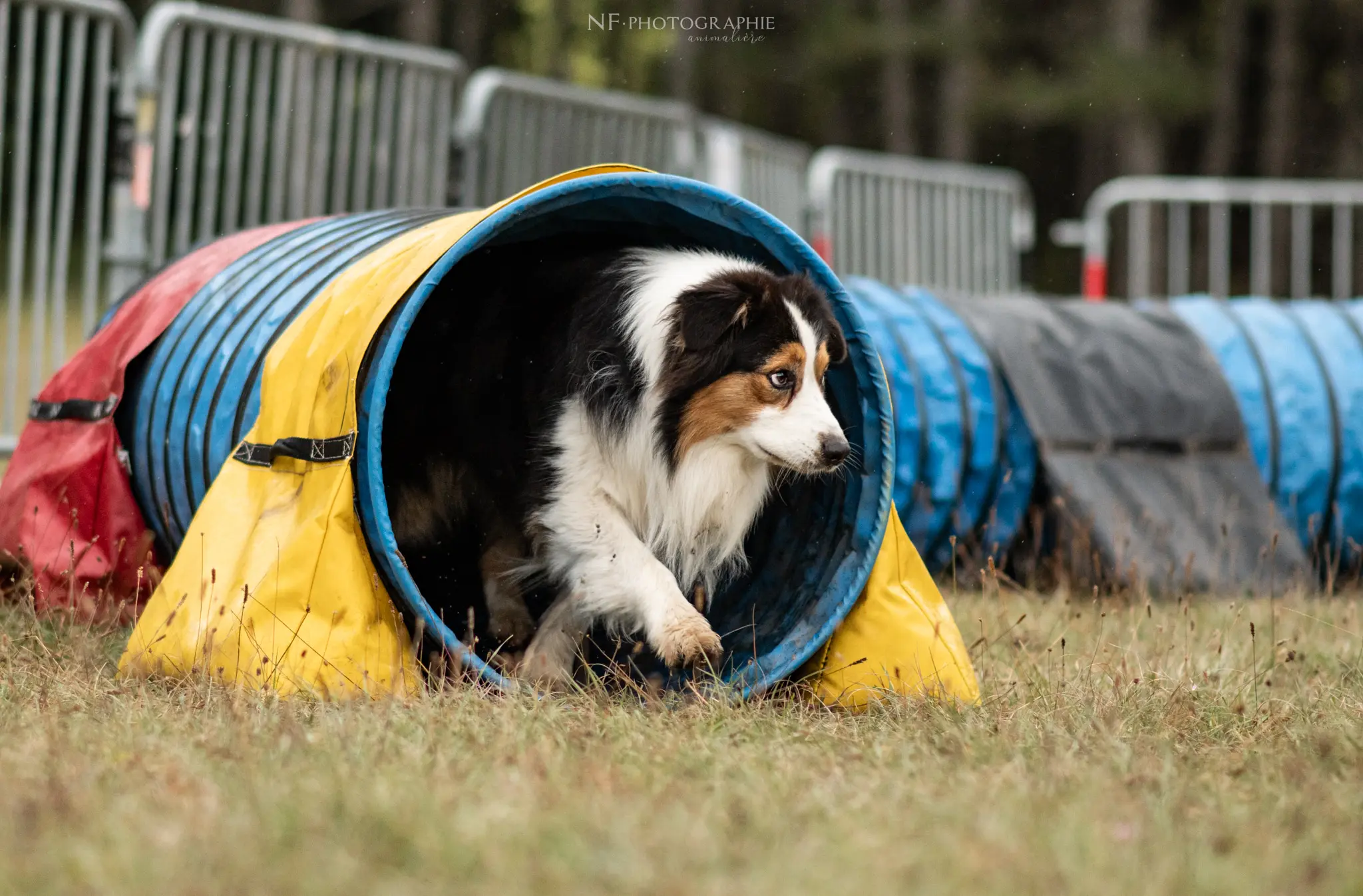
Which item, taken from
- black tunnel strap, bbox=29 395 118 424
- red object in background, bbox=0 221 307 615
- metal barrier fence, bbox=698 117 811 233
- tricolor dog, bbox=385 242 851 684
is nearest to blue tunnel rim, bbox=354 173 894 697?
tricolor dog, bbox=385 242 851 684

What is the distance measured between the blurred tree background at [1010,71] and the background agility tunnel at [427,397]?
46.7 ft

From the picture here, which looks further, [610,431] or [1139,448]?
[1139,448]

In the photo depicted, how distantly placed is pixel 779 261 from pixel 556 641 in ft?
4.37

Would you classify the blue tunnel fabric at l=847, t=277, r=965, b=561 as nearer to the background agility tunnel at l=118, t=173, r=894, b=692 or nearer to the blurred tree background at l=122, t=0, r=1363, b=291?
the background agility tunnel at l=118, t=173, r=894, b=692

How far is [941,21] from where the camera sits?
72.3ft

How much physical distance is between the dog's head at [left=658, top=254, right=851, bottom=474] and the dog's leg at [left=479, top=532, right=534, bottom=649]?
69 cm

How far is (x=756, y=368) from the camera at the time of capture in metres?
4.01

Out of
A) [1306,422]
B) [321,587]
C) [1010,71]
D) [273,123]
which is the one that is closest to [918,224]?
[1306,422]

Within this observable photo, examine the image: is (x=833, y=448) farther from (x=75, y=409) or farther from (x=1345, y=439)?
(x=1345, y=439)

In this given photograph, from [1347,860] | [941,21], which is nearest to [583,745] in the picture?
[1347,860]

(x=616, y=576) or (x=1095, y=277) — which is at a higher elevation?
(x=1095, y=277)

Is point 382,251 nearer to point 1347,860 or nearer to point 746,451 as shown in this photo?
point 746,451

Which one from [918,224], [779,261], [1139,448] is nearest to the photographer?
[779,261]

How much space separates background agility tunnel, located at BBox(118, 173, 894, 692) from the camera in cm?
379
